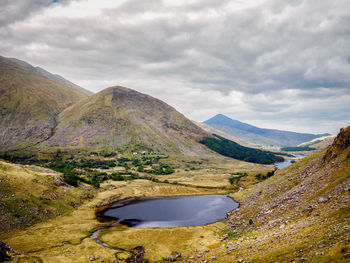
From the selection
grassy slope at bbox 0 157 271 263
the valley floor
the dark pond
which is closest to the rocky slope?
the valley floor

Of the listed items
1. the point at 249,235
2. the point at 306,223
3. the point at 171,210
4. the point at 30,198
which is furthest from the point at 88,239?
the point at 306,223

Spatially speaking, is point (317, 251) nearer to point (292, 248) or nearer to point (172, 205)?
point (292, 248)

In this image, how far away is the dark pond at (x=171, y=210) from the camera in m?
103

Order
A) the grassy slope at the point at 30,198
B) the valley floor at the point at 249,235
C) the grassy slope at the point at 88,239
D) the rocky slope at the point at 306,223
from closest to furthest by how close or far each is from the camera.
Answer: the rocky slope at the point at 306,223, the valley floor at the point at 249,235, the grassy slope at the point at 88,239, the grassy slope at the point at 30,198

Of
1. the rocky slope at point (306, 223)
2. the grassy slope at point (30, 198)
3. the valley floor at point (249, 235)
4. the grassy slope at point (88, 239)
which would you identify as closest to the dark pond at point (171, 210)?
the grassy slope at point (88, 239)

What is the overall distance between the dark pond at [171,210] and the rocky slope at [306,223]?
2708cm

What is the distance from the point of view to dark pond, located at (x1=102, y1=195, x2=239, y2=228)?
103312mm

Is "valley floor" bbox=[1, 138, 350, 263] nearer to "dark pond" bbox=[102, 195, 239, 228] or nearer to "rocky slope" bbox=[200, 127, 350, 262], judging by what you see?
"rocky slope" bbox=[200, 127, 350, 262]

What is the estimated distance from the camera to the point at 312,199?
63938 mm

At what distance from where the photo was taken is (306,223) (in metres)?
48.5

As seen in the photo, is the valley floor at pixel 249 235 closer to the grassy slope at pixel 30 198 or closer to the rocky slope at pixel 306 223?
the rocky slope at pixel 306 223

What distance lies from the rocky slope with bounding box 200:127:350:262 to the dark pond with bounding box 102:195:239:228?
1066 inches

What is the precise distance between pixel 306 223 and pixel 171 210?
87205 mm

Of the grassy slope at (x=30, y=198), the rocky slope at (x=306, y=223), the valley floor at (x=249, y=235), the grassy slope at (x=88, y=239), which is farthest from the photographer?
the grassy slope at (x=30, y=198)
